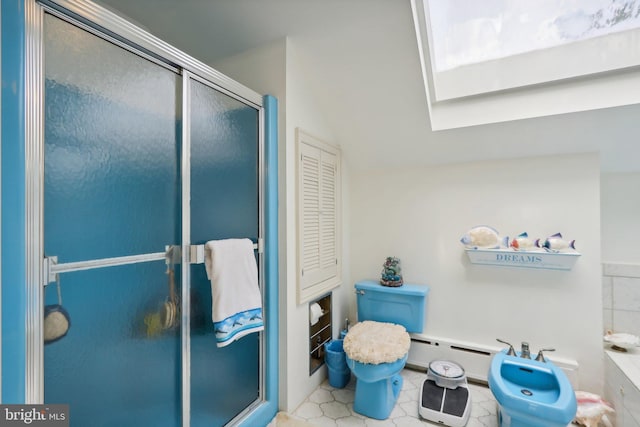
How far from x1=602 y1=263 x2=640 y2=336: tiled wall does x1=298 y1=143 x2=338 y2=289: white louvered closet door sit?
1.76 metres

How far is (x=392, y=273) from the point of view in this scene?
220 centimetres

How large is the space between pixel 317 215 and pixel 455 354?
1.39m

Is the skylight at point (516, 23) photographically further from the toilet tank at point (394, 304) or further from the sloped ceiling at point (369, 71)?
the toilet tank at point (394, 304)

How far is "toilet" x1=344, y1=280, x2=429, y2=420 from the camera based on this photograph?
→ 159cm

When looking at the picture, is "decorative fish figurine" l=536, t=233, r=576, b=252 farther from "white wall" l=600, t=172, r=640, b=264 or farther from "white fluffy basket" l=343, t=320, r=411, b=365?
"white fluffy basket" l=343, t=320, r=411, b=365

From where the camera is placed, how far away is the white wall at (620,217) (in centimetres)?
188

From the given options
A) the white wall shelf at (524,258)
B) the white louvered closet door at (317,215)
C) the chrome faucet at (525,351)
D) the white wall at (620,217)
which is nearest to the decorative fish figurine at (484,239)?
the white wall shelf at (524,258)

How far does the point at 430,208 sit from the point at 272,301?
4.42ft

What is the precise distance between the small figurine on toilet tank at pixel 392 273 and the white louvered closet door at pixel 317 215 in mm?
375

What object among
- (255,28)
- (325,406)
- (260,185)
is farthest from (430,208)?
(255,28)

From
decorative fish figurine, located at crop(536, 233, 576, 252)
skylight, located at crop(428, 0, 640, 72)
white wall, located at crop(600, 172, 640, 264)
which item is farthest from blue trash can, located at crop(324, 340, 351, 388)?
skylight, located at crop(428, 0, 640, 72)

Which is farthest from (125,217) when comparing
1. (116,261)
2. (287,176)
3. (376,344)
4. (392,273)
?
(392,273)

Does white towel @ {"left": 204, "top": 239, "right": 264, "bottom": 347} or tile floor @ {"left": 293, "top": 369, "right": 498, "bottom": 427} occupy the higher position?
white towel @ {"left": 204, "top": 239, "right": 264, "bottom": 347}

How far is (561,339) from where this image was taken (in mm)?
1840
